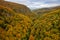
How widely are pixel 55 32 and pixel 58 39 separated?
9029 mm

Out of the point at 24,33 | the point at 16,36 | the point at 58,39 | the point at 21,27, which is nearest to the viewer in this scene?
the point at 58,39

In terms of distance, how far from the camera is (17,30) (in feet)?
324

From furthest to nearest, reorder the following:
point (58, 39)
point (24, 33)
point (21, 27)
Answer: point (21, 27)
point (24, 33)
point (58, 39)

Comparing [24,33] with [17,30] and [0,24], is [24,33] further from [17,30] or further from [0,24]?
[0,24]

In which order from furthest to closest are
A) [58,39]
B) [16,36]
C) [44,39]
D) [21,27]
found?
[21,27], [16,36], [44,39], [58,39]

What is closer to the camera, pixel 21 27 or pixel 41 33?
pixel 41 33

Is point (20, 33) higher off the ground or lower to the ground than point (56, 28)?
lower

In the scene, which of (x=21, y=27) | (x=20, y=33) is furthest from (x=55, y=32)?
(x=21, y=27)

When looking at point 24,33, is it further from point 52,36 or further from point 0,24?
point 52,36

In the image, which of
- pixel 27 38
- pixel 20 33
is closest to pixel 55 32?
pixel 27 38

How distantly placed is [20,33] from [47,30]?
1969cm

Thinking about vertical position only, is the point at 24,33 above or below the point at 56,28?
below

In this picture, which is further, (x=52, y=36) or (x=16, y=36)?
(x=16, y=36)

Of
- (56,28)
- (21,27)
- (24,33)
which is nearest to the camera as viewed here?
(56,28)
